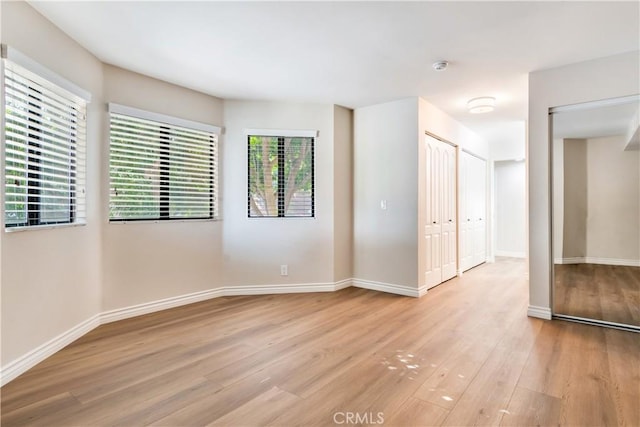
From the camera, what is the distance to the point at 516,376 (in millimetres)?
2146

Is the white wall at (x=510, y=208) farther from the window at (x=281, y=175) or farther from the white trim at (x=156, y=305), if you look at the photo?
the white trim at (x=156, y=305)

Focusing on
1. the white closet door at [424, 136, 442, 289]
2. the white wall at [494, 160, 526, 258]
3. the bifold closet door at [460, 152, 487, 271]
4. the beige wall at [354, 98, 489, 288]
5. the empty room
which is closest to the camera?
the empty room

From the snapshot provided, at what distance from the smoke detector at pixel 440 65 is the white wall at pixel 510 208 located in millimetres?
4990

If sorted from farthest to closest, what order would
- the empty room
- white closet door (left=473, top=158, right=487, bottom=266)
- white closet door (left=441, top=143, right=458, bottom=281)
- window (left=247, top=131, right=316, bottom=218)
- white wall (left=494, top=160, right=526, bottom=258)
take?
1. white wall (left=494, top=160, right=526, bottom=258)
2. white closet door (left=473, top=158, right=487, bottom=266)
3. white closet door (left=441, top=143, right=458, bottom=281)
4. window (left=247, top=131, right=316, bottom=218)
5. the empty room

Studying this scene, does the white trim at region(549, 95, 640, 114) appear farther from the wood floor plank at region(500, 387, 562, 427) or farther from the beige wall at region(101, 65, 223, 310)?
the beige wall at region(101, 65, 223, 310)

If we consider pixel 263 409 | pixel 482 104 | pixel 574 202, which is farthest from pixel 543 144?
pixel 263 409

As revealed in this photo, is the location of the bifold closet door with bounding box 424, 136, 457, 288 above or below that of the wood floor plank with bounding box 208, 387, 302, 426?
above

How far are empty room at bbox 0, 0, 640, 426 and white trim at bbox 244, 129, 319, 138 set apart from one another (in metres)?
0.02

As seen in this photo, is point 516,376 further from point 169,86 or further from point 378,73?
point 169,86

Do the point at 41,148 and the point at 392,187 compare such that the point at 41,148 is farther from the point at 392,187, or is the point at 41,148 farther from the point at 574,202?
the point at 574,202

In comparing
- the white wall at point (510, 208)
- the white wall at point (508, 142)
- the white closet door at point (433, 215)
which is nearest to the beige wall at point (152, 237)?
the white closet door at point (433, 215)

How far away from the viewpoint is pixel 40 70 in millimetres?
2348

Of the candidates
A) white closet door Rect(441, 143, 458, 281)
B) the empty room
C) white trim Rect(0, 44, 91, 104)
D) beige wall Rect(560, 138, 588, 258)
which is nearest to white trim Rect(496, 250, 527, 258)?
the empty room

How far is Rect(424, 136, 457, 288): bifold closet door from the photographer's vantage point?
174 inches
